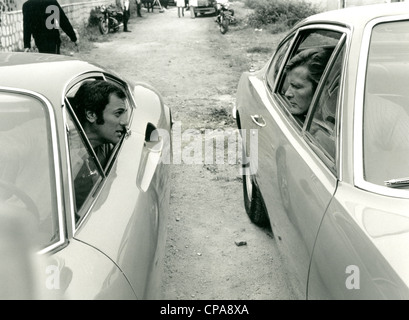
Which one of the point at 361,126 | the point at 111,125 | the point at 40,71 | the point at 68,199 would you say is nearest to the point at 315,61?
the point at 361,126

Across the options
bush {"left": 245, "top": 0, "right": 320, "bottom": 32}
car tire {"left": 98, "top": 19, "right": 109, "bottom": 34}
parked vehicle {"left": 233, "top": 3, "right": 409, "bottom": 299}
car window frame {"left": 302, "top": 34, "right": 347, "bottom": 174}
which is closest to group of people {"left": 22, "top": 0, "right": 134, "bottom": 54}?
parked vehicle {"left": 233, "top": 3, "right": 409, "bottom": 299}

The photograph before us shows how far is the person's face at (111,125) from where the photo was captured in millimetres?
2916

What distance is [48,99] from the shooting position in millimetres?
2361

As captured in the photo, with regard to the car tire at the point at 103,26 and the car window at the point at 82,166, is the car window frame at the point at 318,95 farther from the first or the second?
the car tire at the point at 103,26

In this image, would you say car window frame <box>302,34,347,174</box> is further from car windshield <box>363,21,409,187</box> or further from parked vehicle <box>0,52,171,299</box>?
parked vehicle <box>0,52,171,299</box>

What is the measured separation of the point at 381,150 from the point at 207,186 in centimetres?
301

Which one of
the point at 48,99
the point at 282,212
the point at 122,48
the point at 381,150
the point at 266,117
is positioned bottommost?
the point at 122,48

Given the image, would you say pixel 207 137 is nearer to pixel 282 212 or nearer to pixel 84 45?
pixel 282 212

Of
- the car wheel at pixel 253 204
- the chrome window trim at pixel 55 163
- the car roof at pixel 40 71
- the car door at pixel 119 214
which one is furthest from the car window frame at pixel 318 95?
the car roof at pixel 40 71

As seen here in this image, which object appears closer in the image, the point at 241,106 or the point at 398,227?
the point at 398,227

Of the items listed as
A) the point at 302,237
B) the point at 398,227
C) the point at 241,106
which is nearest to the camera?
the point at 398,227

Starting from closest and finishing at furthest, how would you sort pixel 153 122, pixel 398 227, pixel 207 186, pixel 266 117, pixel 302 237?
pixel 398 227 → pixel 302 237 → pixel 266 117 → pixel 153 122 → pixel 207 186
